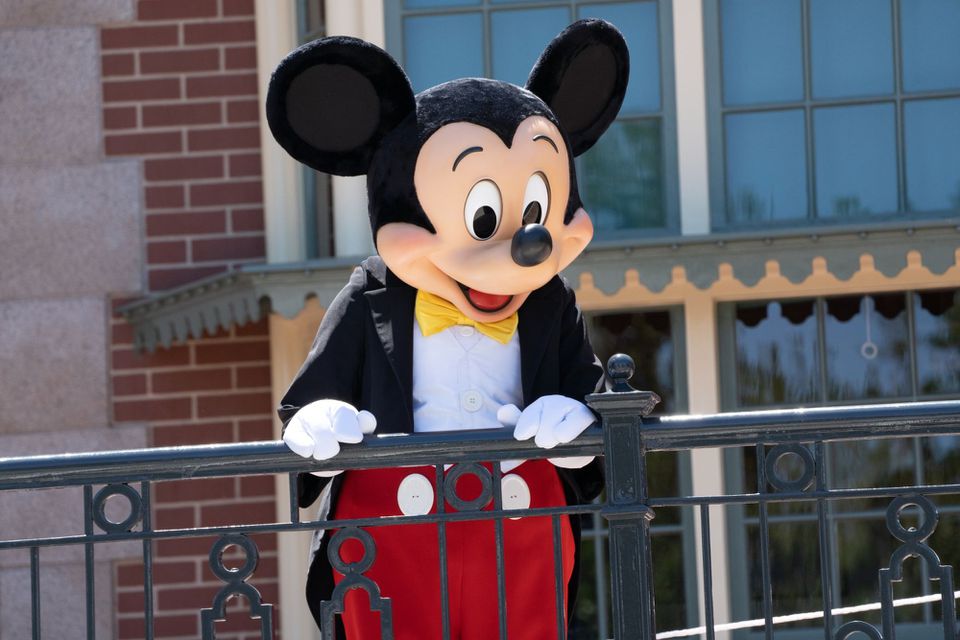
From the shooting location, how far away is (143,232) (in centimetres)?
661

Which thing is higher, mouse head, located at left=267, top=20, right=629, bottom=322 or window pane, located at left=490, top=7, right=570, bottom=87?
window pane, located at left=490, top=7, right=570, bottom=87

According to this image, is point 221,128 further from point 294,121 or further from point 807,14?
point 294,121

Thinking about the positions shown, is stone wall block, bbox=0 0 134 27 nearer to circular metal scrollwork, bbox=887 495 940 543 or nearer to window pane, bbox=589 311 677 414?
window pane, bbox=589 311 677 414

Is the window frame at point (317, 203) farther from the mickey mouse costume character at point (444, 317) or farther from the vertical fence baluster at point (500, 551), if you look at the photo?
the vertical fence baluster at point (500, 551)

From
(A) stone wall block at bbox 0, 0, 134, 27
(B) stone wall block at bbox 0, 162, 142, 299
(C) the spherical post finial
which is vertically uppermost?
(A) stone wall block at bbox 0, 0, 134, 27

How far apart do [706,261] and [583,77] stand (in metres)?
2.00

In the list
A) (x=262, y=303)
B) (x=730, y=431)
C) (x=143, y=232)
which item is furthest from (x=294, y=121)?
(x=143, y=232)

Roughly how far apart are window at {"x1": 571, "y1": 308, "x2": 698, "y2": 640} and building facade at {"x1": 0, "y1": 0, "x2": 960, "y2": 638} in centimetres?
1

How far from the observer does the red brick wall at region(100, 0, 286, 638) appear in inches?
256

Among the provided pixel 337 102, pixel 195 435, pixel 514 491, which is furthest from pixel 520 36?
pixel 514 491

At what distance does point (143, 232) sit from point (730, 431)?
3.79 metres

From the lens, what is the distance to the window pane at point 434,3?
6.46 m

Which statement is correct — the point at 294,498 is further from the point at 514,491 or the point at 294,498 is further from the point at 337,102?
the point at 337,102

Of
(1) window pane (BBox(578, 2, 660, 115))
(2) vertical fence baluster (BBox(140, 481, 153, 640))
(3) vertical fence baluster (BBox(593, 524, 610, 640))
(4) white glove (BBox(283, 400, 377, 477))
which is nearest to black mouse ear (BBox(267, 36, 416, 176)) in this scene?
(4) white glove (BBox(283, 400, 377, 477))
